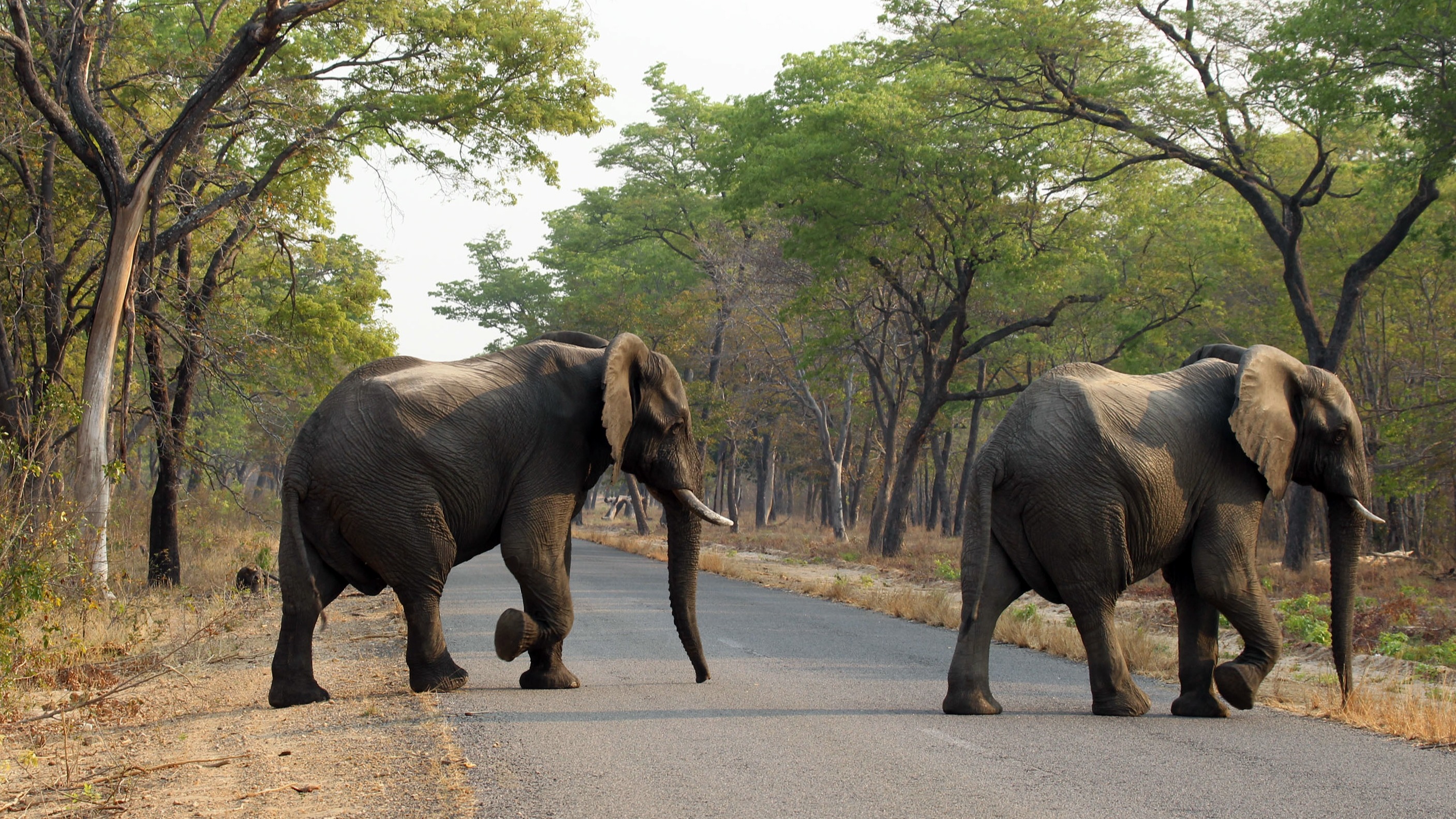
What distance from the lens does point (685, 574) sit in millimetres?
10266

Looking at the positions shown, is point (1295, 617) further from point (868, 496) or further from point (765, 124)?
point (868, 496)

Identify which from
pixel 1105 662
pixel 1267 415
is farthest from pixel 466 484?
pixel 1267 415

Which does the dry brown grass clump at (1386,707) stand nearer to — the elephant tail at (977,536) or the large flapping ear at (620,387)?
the elephant tail at (977,536)

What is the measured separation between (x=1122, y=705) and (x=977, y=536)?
1.44 m

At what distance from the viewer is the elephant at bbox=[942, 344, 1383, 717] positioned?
8625 millimetres

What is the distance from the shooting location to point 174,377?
20.5m

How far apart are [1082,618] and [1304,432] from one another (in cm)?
239

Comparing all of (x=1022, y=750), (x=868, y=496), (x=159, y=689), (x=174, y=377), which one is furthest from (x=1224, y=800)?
(x=868, y=496)

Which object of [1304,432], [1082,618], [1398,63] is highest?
[1398,63]

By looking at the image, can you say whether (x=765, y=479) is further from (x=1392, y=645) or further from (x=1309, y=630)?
(x=1392, y=645)

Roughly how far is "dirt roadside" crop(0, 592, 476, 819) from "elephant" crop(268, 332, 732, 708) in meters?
0.66

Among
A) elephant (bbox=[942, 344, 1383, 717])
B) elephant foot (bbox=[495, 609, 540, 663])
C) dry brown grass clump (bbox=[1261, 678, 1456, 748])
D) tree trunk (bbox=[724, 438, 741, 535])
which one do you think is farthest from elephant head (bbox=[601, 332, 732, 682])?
tree trunk (bbox=[724, 438, 741, 535])

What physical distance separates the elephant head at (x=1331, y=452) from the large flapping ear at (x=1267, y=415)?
11 millimetres

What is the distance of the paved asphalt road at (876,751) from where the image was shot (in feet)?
19.7
